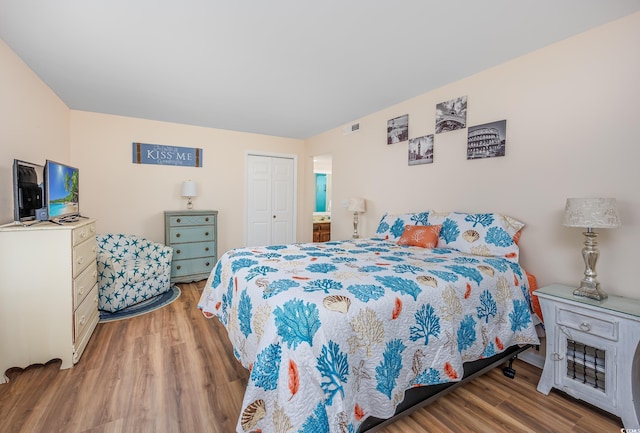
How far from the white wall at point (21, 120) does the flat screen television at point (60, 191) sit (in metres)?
0.28

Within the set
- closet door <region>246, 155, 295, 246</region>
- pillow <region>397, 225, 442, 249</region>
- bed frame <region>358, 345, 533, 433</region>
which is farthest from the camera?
closet door <region>246, 155, 295, 246</region>

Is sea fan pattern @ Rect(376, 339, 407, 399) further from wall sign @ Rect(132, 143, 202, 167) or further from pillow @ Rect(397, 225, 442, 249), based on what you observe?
wall sign @ Rect(132, 143, 202, 167)

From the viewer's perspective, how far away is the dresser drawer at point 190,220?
13.3 ft

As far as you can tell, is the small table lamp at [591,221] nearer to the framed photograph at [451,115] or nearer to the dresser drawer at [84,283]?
the framed photograph at [451,115]

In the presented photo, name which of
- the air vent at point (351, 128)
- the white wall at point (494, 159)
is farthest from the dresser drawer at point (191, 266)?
the air vent at point (351, 128)

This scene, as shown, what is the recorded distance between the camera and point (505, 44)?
221 centimetres

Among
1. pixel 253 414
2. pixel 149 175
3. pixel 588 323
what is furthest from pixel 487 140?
pixel 149 175

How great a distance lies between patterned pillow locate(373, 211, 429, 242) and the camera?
302 cm

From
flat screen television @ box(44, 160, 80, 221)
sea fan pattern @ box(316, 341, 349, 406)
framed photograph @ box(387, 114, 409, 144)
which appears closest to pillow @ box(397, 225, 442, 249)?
framed photograph @ box(387, 114, 409, 144)

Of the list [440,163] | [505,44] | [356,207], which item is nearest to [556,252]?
[440,163]

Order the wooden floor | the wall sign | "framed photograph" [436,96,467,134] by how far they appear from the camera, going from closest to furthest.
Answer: the wooden floor, "framed photograph" [436,96,467,134], the wall sign

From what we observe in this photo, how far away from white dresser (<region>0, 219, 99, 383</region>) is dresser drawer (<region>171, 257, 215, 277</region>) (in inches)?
73.5

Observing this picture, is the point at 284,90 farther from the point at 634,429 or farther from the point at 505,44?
the point at 634,429

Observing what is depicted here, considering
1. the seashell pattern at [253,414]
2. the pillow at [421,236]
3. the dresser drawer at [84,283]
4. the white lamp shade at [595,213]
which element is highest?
the white lamp shade at [595,213]
